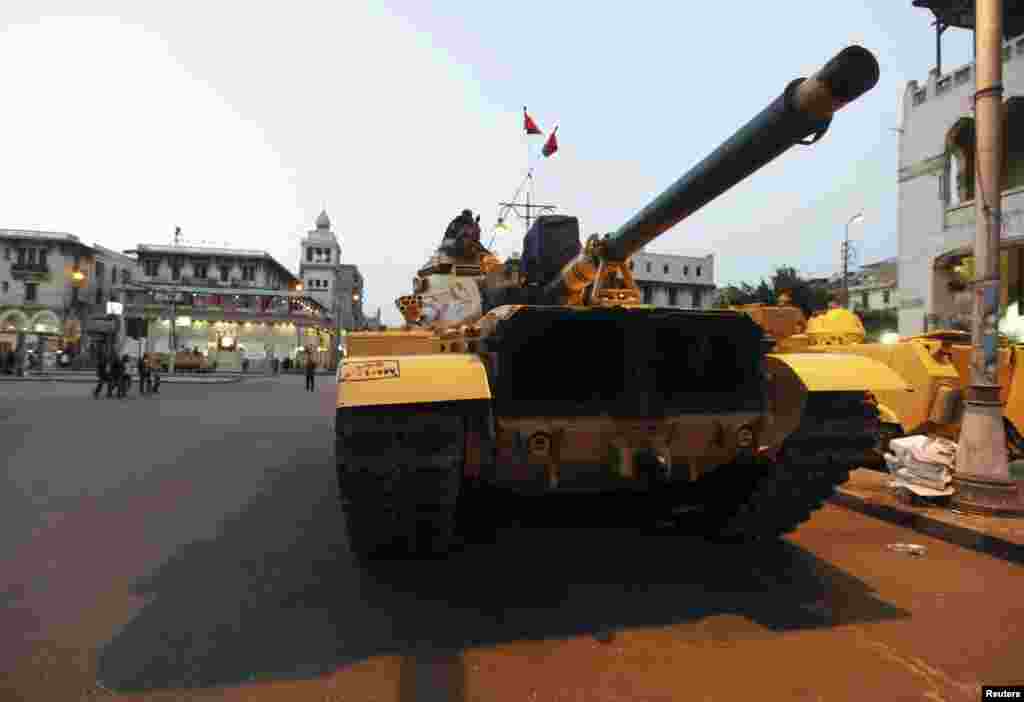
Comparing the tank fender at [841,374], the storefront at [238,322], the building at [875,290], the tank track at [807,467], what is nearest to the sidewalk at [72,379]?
the storefront at [238,322]

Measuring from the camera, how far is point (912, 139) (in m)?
18.1

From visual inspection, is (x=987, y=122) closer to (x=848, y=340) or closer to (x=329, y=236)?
(x=848, y=340)

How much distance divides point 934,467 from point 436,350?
4.54m

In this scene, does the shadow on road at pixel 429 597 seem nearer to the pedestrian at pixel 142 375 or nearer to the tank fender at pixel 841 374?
the tank fender at pixel 841 374

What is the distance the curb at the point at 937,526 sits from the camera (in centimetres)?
433

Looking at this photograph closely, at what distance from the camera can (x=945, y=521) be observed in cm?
483

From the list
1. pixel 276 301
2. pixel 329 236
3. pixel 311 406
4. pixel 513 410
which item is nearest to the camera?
pixel 513 410

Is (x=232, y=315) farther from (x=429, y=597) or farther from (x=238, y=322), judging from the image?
(x=429, y=597)

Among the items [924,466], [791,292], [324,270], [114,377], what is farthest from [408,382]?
[324,270]

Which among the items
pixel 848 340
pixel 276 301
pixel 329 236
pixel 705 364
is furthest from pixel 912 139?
pixel 329 236

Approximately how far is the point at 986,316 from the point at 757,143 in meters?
3.66

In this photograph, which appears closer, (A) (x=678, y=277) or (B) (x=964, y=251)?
(B) (x=964, y=251)

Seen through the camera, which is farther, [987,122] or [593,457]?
[987,122]

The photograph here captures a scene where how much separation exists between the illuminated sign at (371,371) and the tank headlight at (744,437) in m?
1.99
